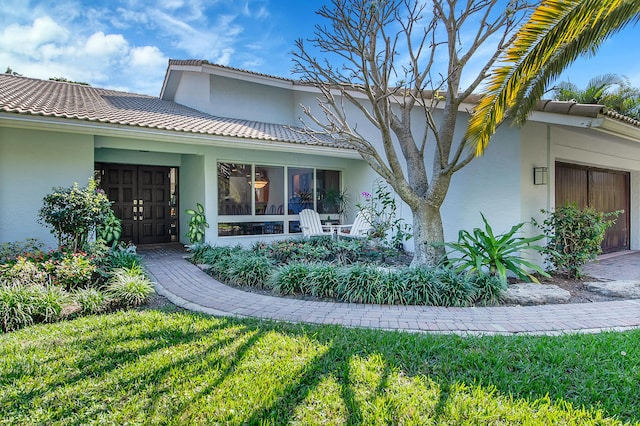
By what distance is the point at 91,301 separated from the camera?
539 centimetres

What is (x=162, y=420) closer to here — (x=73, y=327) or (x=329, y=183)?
(x=73, y=327)

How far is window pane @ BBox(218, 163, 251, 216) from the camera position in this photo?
1085cm

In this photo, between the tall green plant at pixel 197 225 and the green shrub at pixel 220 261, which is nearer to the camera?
the green shrub at pixel 220 261

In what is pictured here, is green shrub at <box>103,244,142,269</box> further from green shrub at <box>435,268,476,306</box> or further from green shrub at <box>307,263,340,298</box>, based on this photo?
green shrub at <box>435,268,476,306</box>

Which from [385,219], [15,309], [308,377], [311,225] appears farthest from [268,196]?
[308,377]

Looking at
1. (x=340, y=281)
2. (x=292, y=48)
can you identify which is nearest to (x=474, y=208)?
(x=340, y=281)

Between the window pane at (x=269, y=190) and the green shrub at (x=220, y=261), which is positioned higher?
the window pane at (x=269, y=190)

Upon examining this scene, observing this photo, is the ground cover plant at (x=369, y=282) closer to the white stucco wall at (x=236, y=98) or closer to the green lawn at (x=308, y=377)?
the green lawn at (x=308, y=377)

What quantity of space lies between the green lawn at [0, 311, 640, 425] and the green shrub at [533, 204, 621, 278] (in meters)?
3.36

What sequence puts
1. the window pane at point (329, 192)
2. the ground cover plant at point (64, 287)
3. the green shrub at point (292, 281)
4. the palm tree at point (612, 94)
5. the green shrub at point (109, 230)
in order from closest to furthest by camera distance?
1. the ground cover plant at point (64, 287)
2. the green shrub at point (292, 281)
3. the green shrub at point (109, 230)
4. the window pane at point (329, 192)
5. the palm tree at point (612, 94)

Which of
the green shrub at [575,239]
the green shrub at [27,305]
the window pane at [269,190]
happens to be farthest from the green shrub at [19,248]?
the green shrub at [575,239]

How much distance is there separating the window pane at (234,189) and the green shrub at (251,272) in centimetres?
391

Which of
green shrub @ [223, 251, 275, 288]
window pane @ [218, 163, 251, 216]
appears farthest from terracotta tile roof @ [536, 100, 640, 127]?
window pane @ [218, 163, 251, 216]

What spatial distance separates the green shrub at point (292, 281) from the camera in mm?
6371
